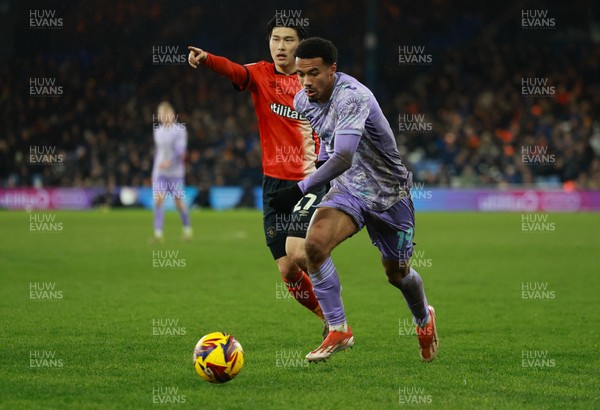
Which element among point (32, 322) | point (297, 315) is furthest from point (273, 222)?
point (32, 322)

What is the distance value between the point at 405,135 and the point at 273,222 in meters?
27.7

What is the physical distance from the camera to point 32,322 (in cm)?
904

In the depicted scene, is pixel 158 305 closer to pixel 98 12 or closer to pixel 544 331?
pixel 544 331

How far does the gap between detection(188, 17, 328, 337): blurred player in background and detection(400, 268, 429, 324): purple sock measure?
1.17 metres

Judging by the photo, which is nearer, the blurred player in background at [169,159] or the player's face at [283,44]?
the player's face at [283,44]

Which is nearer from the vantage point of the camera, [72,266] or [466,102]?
[72,266]

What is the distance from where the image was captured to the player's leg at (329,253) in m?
6.78

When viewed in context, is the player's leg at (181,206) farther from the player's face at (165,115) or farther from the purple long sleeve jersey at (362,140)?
the purple long sleeve jersey at (362,140)

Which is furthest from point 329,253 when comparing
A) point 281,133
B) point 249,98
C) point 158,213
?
point 249,98

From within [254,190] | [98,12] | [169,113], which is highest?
[98,12]

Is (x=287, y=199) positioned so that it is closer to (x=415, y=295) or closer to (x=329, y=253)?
(x=329, y=253)

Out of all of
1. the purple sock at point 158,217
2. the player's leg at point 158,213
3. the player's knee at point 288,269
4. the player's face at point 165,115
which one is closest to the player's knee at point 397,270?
the player's knee at point 288,269

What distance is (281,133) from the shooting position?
821cm

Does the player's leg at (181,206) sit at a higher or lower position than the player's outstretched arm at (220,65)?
lower
